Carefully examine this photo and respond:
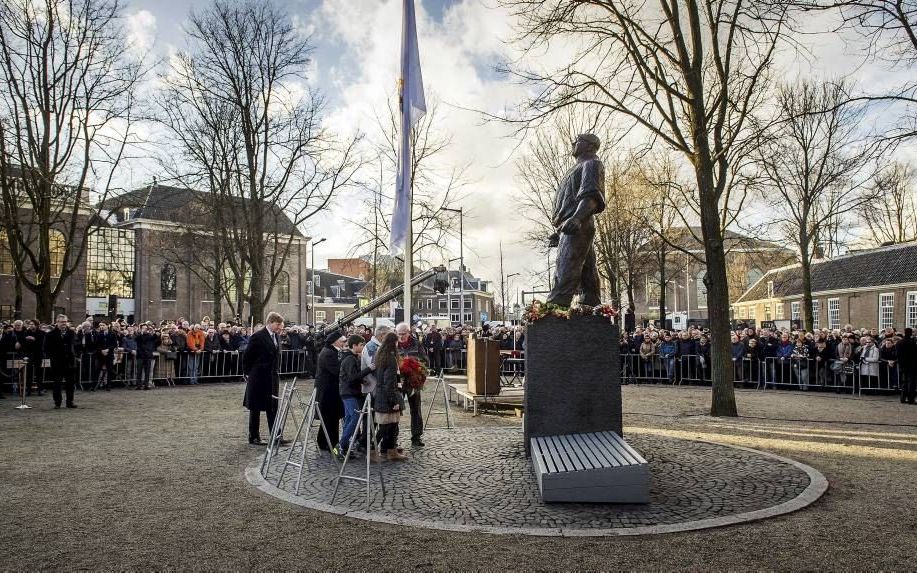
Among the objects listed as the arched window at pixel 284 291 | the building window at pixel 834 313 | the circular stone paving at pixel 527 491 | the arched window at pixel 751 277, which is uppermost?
the arched window at pixel 751 277

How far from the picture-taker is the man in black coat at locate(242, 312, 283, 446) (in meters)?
10.8

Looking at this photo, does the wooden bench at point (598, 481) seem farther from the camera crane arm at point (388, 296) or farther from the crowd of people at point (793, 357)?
the crowd of people at point (793, 357)

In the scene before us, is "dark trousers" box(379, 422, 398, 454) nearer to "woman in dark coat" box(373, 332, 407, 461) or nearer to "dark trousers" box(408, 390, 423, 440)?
"woman in dark coat" box(373, 332, 407, 461)

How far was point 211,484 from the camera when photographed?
7.86m

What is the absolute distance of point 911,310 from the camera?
40.3 m

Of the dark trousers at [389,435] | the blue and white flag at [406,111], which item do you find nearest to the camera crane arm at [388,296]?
the blue and white flag at [406,111]

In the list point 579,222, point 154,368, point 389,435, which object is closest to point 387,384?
point 389,435

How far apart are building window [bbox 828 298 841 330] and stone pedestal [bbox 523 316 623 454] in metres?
46.1

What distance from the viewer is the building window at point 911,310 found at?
39938 mm

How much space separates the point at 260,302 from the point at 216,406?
33.3 ft

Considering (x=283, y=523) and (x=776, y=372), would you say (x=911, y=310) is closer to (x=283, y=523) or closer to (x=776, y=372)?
(x=776, y=372)

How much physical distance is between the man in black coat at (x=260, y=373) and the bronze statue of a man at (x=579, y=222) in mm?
4769

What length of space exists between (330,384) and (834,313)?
48290mm

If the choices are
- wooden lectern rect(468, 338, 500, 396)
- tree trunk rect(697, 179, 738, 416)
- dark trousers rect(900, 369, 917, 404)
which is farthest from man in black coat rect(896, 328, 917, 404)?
wooden lectern rect(468, 338, 500, 396)
